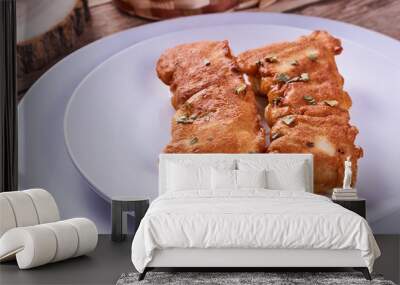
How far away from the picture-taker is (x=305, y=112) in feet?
20.0

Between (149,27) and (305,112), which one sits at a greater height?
(149,27)

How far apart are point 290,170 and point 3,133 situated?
2863mm

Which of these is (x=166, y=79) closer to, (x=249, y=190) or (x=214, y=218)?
(x=249, y=190)

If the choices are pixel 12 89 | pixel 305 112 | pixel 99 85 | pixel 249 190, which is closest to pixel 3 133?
pixel 12 89

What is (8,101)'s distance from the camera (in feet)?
20.6

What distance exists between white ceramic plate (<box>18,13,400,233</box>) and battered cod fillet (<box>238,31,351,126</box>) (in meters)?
0.24

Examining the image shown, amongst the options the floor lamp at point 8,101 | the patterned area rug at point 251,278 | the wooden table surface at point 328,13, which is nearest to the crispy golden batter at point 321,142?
the wooden table surface at point 328,13

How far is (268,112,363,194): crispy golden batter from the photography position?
238 inches

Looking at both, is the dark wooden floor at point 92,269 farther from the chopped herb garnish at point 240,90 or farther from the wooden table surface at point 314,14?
the wooden table surface at point 314,14

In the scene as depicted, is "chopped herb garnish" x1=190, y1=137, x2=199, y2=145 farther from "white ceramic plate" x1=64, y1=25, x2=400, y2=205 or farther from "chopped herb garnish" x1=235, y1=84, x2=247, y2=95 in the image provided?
"chopped herb garnish" x1=235, y1=84, x2=247, y2=95

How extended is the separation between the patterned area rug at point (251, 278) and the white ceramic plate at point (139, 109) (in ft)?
6.34

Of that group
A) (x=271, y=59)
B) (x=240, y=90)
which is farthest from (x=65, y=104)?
(x=271, y=59)

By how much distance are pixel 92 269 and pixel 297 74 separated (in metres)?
2.83

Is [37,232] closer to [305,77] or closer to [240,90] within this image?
[240,90]
